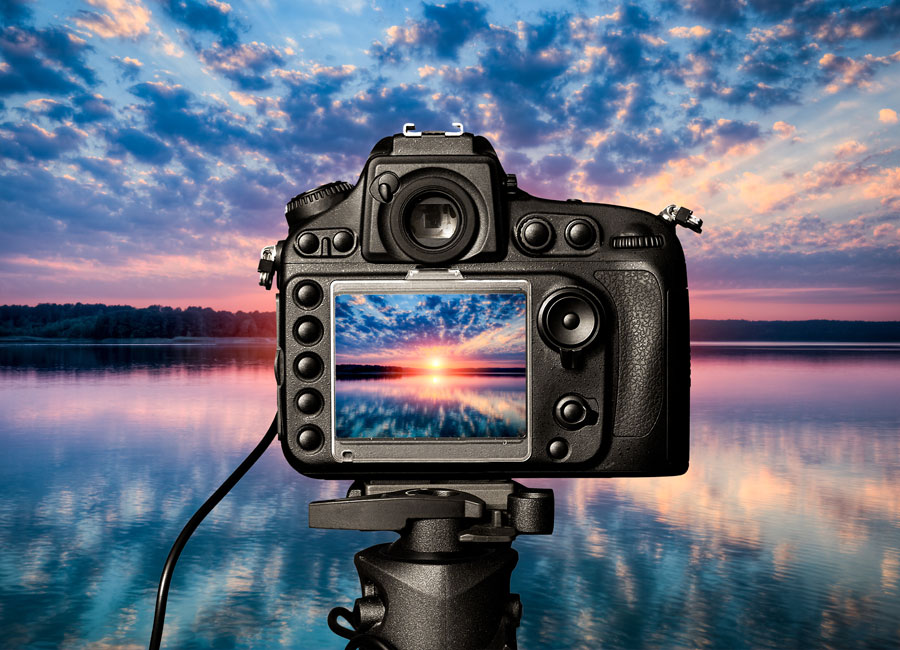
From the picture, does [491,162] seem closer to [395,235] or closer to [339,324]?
[395,235]

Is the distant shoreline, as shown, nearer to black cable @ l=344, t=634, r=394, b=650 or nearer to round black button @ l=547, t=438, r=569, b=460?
round black button @ l=547, t=438, r=569, b=460

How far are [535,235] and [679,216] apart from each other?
325 mm

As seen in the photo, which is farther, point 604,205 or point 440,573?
point 604,205

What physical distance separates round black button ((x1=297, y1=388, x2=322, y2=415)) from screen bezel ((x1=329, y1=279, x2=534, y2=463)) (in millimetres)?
28

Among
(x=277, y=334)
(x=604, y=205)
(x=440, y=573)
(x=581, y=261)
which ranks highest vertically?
(x=604, y=205)

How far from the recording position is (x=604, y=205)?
1821 mm

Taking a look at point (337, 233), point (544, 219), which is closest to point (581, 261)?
point (544, 219)

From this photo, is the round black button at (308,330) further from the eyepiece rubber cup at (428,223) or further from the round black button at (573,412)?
the round black button at (573,412)

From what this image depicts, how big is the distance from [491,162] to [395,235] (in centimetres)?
25

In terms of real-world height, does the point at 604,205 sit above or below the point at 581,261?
above

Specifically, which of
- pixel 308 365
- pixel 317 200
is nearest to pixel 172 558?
pixel 308 365

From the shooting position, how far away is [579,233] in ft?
5.88

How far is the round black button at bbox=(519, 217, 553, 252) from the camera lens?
1.78 m

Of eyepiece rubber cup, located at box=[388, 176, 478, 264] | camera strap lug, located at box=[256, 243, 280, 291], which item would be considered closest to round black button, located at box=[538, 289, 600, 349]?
eyepiece rubber cup, located at box=[388, 176, 478, 264]
